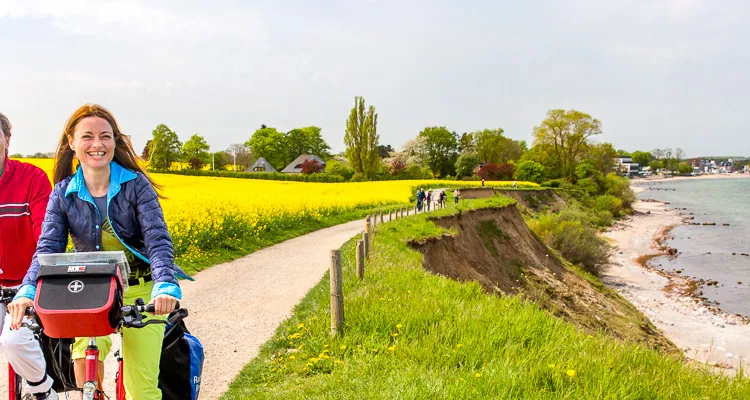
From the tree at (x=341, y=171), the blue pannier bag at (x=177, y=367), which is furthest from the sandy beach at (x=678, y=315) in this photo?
the tree at (x=341, y=171)

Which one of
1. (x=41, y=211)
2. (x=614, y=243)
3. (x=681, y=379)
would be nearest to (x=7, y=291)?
(x=41, y=211)

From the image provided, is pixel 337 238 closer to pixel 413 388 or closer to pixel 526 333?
pixel 526 333

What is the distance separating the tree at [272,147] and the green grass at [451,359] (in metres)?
87.7

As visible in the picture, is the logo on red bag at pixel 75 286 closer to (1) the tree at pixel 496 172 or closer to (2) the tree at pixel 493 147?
(1) the tree at pixel 496 172

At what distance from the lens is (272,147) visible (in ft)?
304

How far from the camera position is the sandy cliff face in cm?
1675

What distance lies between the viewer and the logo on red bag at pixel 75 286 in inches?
82.0

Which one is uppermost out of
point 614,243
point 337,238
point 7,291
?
point 7,291

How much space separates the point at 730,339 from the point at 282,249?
52.6ft

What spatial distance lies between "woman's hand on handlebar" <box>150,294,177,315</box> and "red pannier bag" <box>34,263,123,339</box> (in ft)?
0.86

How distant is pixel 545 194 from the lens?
58.8 metres

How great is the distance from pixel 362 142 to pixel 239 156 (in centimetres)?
4785

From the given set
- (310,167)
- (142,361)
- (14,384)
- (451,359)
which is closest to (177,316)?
(142,361)

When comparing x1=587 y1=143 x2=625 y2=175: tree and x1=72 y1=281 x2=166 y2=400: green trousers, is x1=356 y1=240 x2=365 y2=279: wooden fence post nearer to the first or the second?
x1=72 y1=281 x2=166 y2=400: green trousers
